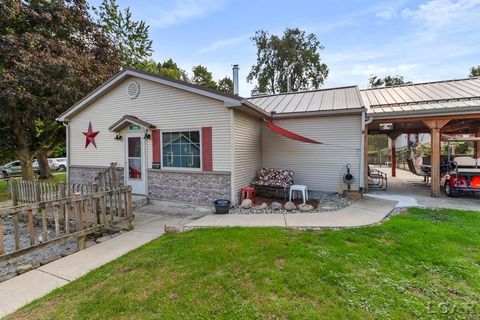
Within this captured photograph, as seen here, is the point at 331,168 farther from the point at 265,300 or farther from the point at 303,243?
the point at 265,300

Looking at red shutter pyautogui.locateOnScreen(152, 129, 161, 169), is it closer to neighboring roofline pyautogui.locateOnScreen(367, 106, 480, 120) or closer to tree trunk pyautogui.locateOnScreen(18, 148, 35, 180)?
neighboring roofline pyautogui.locateOnScreen(367, 106, 480, 120)

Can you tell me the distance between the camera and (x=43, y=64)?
1096 cm

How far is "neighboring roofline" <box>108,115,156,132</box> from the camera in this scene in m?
8.57

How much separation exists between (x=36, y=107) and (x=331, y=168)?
1279 centimetres

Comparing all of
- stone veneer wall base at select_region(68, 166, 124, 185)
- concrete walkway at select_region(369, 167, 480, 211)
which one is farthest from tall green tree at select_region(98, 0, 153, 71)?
concrete walkway at select_region(369, 167, 480, 211)

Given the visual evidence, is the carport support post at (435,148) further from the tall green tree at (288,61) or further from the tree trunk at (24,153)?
the tall green tree at (288,61)

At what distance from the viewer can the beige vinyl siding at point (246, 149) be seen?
25.4 feet

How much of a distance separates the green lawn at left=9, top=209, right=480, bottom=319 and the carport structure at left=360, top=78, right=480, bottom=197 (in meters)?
4.30

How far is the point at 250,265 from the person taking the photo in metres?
3.69

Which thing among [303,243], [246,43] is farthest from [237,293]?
[246,43]

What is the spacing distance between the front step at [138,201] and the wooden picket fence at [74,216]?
1765 millimetres

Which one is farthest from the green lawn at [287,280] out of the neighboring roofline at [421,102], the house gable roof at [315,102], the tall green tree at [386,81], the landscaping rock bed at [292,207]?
the tall green tree at [386,81]

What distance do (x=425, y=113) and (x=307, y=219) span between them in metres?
5.44

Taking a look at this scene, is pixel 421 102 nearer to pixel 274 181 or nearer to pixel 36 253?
pixel 274 181
